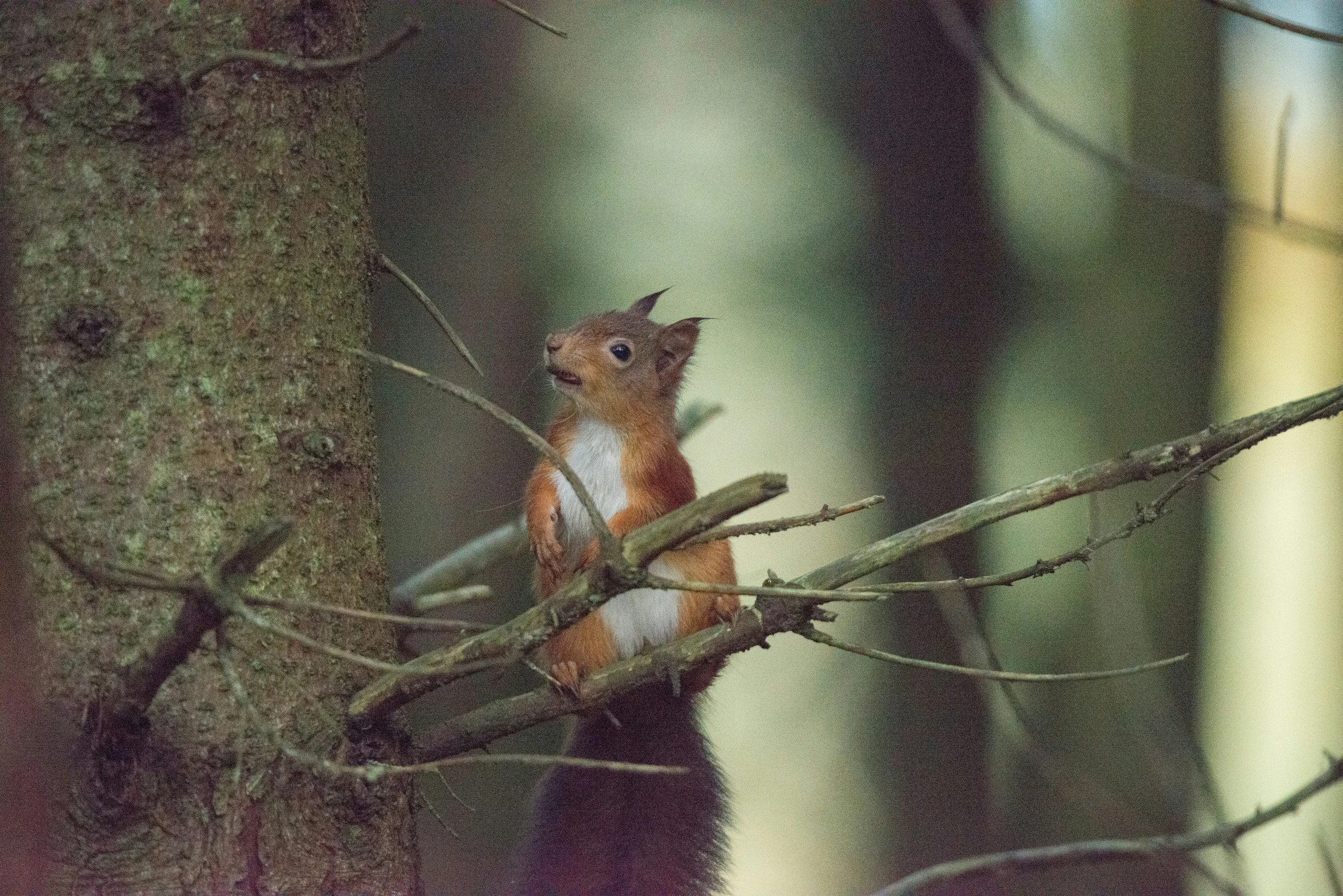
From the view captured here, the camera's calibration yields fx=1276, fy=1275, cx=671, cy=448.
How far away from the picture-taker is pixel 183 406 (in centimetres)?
134

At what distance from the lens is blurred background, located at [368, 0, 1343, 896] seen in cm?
379

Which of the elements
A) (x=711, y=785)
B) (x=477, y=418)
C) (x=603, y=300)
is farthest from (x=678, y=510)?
(x=603, y=300)

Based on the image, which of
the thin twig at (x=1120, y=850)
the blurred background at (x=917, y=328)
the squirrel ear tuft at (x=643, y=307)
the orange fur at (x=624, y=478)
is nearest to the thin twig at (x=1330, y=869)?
the thin twig at (x=1120, y=850)

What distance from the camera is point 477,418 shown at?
12.3 ft

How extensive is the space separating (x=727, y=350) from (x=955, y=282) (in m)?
0.97

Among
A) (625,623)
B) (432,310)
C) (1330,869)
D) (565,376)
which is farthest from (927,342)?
(1330,869)

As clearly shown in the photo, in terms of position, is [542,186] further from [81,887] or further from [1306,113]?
[81,887]

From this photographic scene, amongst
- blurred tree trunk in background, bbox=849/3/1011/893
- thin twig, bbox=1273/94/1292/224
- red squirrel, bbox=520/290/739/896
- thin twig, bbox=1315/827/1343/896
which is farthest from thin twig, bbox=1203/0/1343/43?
blurred tree trunk in background, bbox=849/3/1011/893

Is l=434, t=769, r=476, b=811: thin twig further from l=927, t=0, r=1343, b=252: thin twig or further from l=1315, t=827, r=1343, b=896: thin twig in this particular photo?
l=927, t=0, r=1343, b=252: thin twig

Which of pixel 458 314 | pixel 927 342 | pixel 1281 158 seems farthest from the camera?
pixel 927 342

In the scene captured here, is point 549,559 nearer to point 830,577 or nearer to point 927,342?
point 830,577

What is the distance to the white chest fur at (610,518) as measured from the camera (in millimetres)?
2021

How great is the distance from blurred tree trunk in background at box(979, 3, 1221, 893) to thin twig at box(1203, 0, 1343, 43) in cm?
252

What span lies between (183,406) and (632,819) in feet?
2.89
